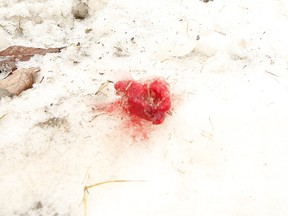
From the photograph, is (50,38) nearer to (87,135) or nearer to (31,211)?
(87,135)

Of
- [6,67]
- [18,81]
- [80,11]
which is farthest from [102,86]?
[80,11]

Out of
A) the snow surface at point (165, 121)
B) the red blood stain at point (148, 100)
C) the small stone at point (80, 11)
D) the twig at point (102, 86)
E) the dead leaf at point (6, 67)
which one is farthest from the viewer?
the small stone at point (80, 11)

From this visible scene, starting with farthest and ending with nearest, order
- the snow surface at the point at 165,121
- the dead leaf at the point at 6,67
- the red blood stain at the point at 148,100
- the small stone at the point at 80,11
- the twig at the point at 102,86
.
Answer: the small stone at the point at 80,11, the dead leaf at the point at 6,67, the twig at the point at 102,86, the red blood stain at the point at 148,100, the snow surface at the point at 165,121

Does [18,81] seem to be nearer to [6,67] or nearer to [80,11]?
[6,67]

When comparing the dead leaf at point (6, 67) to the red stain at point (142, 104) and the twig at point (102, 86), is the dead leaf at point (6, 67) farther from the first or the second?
the red stain at point (142, 104)

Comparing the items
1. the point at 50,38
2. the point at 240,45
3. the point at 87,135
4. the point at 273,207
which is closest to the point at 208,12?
the point at 240,45

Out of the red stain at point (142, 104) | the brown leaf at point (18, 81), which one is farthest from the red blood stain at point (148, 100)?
the brown leaf at point (18, 81)

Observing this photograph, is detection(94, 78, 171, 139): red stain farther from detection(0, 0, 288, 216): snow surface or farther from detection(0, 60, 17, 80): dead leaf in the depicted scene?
detection(0, 60, 17, 80): dead leaf
